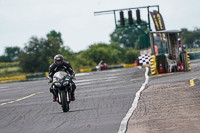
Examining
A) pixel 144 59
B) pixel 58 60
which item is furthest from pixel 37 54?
pixel 58 60

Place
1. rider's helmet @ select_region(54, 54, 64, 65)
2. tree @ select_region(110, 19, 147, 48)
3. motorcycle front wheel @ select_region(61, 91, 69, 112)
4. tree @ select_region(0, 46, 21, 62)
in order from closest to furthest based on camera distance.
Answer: motorcycle front wheel @ select_region(61, 91, 69, 112) → rider's helmet @ select_region(54, 54, 64, 65) → tree @ select_region(110, 19, 147, 48) → tree @ select_region(0, 46, 21, 62)

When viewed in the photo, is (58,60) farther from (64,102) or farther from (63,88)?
(64,102)

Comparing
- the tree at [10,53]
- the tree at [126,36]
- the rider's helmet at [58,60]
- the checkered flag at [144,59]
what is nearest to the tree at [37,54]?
the checkered flag at [144,59]

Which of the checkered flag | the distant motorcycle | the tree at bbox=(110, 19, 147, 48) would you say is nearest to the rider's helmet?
the distant motorcycle

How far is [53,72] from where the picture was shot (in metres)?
11.9

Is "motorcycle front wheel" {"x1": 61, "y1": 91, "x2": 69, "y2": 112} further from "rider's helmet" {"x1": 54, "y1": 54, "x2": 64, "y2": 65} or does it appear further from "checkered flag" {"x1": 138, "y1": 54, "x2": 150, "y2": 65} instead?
"checkered flag" {"x1": 138, "y1": 54, "x2": 150, "y2": 65}

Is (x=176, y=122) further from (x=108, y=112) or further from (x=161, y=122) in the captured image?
(x=108, y=112)

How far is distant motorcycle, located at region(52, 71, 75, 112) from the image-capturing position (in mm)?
11031

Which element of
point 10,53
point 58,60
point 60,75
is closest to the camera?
point 60,75

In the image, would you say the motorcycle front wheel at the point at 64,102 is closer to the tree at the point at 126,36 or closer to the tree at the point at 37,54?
the tree at the point at 37,54

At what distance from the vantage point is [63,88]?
36.9ft

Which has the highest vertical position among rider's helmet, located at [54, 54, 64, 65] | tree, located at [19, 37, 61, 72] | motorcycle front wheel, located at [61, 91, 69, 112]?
tree, located at [19, 37, 61, 72]

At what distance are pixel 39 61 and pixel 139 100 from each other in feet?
265

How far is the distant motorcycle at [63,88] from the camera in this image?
11031 millimetres
